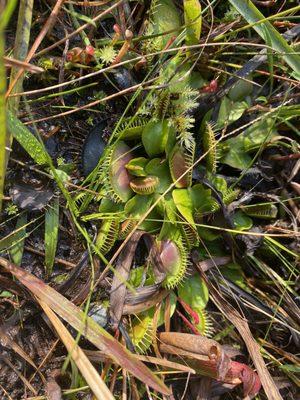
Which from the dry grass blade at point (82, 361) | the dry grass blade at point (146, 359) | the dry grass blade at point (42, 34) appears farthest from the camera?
the dry grass blade at point (146, 359)

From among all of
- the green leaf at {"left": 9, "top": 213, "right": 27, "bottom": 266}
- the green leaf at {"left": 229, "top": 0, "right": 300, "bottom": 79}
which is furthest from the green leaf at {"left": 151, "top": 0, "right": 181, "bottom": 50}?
the green leaf at {"left": 9, "top": 213, "right": 27, "bottom": 266}

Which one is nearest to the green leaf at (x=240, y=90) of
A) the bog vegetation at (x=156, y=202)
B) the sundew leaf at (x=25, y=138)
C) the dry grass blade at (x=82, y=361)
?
the bog vegetation at (x=156, y=202)

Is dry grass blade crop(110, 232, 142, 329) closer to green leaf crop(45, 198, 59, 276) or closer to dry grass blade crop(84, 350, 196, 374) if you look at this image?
dry grass blade crop(84, 350, 196, 374)

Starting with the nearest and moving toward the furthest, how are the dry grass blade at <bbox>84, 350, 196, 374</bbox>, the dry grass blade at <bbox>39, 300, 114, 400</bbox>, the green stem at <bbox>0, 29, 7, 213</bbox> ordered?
the green stem at <bbox>0, 29, 7, 213</bbox> → the dry grass blade at <bbox>39, 300, 114, 400</bbox> → the dry grass blade at <bbox>84, 350, 196, 374</bbox>

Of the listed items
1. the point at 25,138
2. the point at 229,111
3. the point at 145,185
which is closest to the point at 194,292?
the point at 145,185

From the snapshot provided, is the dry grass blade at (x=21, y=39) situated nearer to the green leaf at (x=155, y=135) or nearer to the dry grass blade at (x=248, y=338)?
the green leaf at (x=155, y=135)

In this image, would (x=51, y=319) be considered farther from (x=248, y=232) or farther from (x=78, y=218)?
(x=248, y=232)

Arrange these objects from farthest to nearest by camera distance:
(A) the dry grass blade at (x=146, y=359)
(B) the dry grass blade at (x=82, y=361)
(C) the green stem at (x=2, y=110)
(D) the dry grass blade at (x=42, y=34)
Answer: (A) the dry grass blade at (x=146, y=359), (D) the dry grass blade at (x=42, y=34), (B) the dry grass blade at (x=82, y=361), (C) the green stem at (x=2, y=110)
